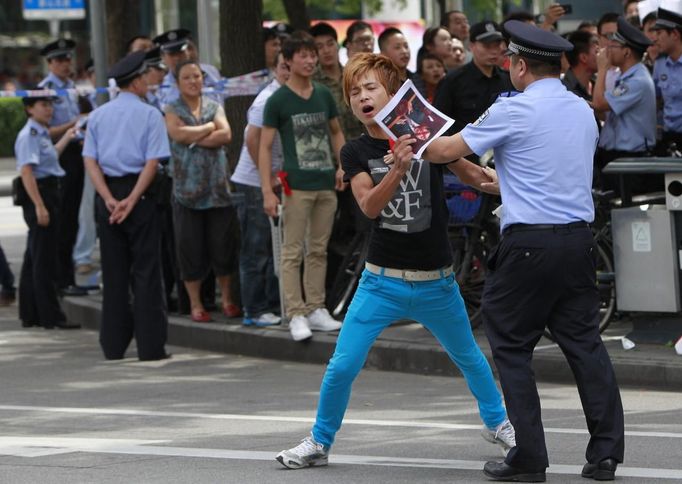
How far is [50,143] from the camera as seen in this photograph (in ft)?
41.5

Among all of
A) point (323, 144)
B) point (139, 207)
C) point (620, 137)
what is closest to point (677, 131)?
point (620, 137)

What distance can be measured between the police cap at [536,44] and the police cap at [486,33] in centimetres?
457

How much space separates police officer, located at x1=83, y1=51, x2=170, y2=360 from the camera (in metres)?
10.5

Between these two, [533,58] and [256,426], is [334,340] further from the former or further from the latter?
[533,58]

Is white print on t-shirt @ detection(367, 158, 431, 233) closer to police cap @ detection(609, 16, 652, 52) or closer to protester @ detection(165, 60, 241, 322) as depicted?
police cap @ detection(609, 16, 652, 52)

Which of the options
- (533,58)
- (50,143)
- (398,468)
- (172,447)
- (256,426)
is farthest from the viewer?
(50,143)

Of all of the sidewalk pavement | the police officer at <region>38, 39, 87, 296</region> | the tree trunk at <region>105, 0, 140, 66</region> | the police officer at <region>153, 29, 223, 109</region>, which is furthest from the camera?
the tree trunk at <region>105, 0, 140, 66</region>

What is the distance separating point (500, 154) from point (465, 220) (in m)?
4.43

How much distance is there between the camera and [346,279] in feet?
37.6

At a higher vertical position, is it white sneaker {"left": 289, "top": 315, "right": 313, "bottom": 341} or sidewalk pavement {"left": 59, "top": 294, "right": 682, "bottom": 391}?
white sneaker {"left": 289, "top": 315, "right": 313, "bottom": 341}

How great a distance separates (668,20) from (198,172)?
361 centimetres

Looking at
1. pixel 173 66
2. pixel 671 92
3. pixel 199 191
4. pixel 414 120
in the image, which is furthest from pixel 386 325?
pixel 173 66

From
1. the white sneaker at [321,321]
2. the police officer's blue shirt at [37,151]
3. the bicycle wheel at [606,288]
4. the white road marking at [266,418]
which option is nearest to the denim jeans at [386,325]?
the white road marking at [266,418]

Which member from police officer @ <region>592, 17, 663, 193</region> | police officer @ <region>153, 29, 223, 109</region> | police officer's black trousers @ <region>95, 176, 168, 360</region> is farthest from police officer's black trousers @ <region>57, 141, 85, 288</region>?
police officer @ <region>592, 17, 663, 193</region>
